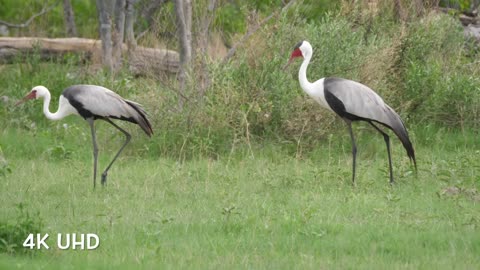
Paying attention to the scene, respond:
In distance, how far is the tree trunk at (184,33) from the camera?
1198 cm

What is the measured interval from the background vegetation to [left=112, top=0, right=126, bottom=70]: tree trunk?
18.9 inches

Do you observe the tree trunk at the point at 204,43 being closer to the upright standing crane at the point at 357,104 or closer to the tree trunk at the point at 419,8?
the upright standing crane at the point at 357,104

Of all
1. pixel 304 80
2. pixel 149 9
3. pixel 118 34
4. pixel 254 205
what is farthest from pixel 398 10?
pixel 149 9

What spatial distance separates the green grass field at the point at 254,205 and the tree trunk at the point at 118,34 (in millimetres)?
2922

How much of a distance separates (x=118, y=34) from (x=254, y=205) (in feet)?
23.9

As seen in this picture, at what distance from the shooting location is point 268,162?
421 inches

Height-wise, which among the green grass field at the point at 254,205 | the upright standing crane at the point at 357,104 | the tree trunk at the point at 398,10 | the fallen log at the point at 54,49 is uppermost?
the tree trunk at the point at 398,10

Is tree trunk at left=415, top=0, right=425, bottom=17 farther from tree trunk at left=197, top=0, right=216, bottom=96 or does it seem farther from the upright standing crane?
the upright standing crane

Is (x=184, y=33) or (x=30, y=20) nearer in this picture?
(x=184, y=33)

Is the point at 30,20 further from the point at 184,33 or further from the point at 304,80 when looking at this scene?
the point at 304,80

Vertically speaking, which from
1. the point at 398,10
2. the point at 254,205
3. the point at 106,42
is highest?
the point at 398,10

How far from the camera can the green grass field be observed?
6.63 metres

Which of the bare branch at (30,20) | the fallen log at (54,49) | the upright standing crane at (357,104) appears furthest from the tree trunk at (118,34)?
the upright standing crane at (357,104)

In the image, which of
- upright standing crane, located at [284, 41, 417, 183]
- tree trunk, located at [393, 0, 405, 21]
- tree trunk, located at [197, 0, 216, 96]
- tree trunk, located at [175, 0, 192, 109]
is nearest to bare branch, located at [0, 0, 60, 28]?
tree trunk, located at [175, 0, 192, 109]
